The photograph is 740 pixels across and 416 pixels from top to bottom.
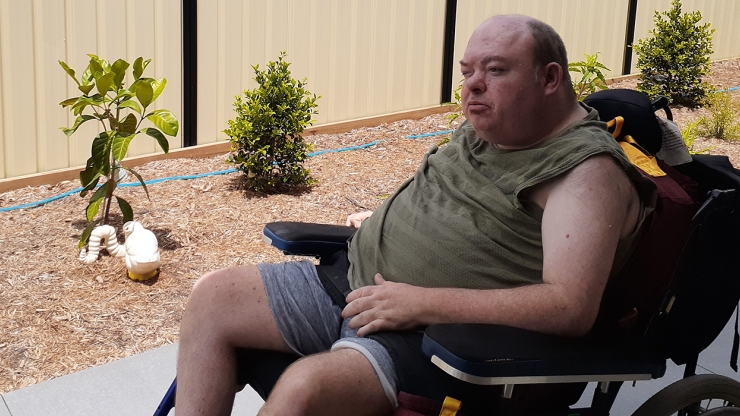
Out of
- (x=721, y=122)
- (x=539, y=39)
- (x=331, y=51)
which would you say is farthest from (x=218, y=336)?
(x=721, y=122)

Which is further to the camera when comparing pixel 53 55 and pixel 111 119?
pixel 53 55

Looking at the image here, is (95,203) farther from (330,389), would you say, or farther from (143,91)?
(330,389)

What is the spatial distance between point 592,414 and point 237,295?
0.95 metres

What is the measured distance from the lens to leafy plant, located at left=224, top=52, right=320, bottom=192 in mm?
4922

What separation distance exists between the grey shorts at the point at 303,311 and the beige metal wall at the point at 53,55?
3123 millimetres

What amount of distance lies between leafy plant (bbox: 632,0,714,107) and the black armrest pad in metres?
6.16

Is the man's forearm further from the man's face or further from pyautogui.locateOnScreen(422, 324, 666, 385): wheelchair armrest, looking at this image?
the man's face

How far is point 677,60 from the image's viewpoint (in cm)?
765

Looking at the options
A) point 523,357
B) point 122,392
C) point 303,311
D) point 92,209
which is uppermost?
point 523,357

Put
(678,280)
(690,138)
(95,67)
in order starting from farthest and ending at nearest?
(690,138) → (95,67) → (678,280)

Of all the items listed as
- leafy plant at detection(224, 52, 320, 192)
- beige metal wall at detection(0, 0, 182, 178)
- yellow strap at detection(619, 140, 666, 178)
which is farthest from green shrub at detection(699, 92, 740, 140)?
yellow strap at detection(619, 140, 666, 178)

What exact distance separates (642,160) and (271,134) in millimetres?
3051

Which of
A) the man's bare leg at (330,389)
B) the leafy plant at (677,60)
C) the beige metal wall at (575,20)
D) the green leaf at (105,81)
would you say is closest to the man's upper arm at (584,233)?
the man's bare leg at (330,389)

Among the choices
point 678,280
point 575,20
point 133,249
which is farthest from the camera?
point 575,20
